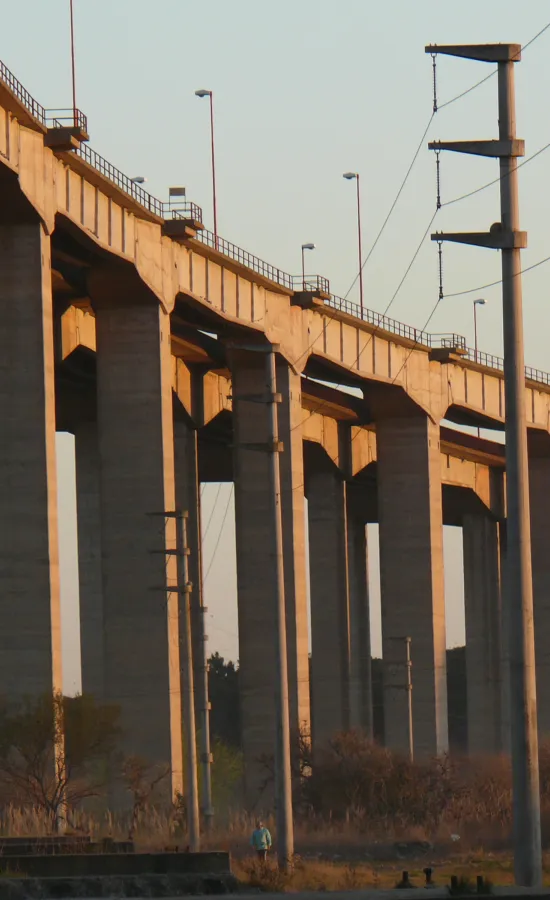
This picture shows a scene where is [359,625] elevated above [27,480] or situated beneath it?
situated beneath

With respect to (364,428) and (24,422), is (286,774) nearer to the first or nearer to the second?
(24,422)

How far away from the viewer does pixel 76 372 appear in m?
64.9

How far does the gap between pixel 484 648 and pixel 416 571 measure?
74.9ft

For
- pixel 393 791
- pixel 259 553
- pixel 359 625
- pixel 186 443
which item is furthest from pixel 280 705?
pixel 359 625

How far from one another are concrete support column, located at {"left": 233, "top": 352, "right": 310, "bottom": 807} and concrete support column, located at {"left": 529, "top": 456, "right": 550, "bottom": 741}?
22.6 metres

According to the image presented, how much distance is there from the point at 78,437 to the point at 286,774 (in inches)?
1476

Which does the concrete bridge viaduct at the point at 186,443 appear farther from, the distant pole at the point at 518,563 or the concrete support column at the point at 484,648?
the distant pole at the point at 518,563

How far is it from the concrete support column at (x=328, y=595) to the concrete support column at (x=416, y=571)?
24.4ft

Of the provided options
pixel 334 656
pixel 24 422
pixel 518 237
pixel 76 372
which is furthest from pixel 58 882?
pixel 334 656

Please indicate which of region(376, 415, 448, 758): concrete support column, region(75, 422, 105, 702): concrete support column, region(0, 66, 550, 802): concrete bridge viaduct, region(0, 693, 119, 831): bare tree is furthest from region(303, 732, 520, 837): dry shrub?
region(75, 422, 105, 702): concrete support column

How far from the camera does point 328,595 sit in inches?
3157

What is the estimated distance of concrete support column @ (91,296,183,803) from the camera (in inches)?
2120

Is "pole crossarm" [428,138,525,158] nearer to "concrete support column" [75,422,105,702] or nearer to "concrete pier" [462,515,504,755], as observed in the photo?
"concrete support column" [75,422,105,702]

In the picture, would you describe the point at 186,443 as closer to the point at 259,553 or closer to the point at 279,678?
the point at 259,553
